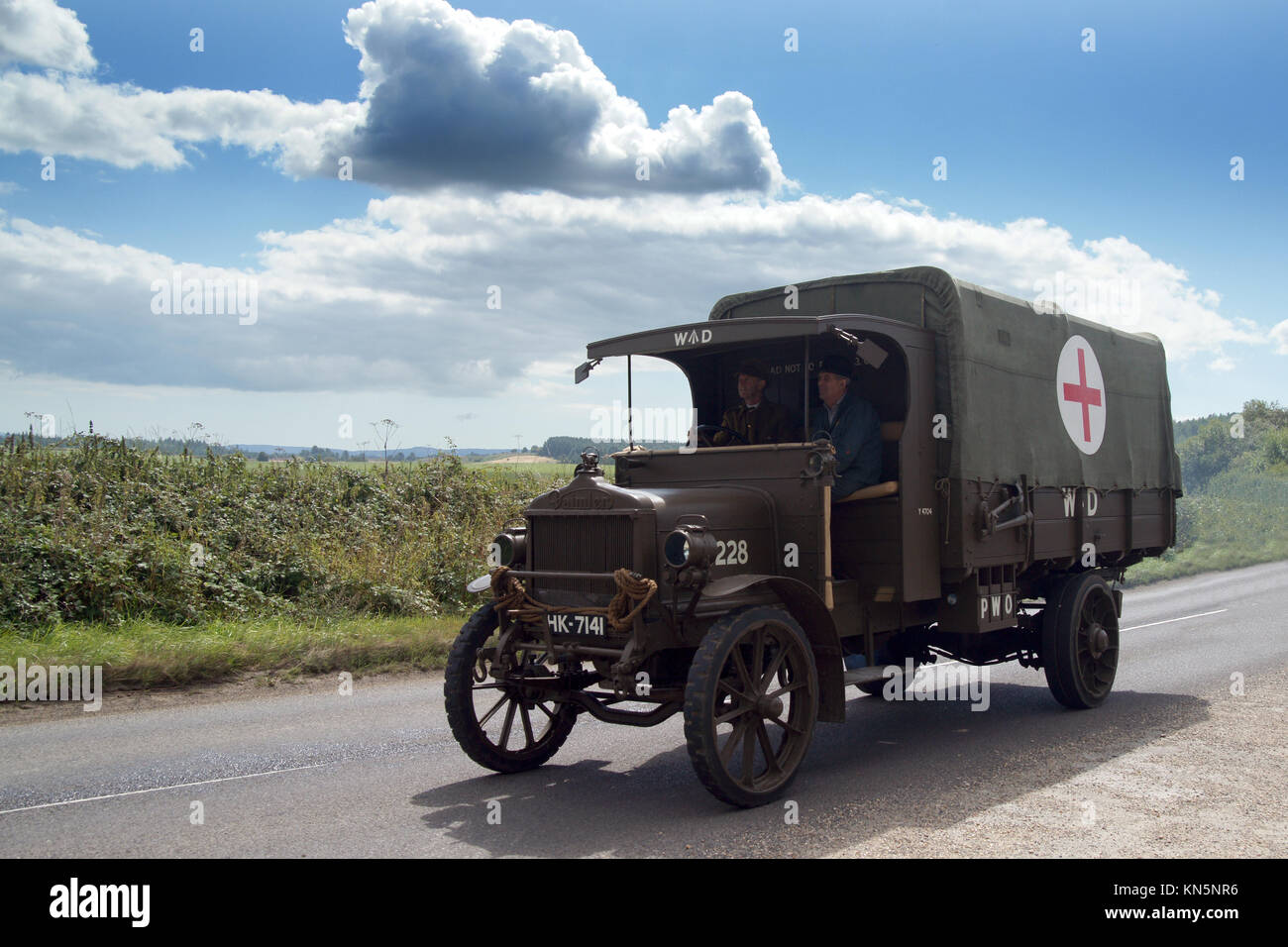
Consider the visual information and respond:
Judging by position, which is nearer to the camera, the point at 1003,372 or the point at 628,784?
the point at 628,784

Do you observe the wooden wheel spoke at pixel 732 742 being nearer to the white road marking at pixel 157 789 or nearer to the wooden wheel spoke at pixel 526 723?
the wooden wheel spoke at pixel 526 723

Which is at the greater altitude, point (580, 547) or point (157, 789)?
point (580, 547)

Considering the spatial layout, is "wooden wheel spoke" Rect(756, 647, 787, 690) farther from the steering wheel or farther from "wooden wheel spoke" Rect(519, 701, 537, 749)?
the steering wheel

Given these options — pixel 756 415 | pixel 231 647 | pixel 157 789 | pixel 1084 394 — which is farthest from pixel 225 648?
pixel 1084 394

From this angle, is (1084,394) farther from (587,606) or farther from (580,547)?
(587,606)

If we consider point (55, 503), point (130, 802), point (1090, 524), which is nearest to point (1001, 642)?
point (1090, 524)

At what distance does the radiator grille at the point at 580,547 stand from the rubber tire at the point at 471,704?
54 centimetres

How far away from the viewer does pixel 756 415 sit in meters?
7.66

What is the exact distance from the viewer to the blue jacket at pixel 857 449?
7.32 m

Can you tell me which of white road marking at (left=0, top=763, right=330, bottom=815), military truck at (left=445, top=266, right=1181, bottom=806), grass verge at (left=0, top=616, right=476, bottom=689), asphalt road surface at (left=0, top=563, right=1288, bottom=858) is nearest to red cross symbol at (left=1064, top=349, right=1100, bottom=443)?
military truck at (left=445, top=266, right=1181, bottom=806)

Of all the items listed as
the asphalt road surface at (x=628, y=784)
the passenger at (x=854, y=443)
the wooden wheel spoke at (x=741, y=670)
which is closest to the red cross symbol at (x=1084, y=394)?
the asphalt road surface at (x=628, y=784)

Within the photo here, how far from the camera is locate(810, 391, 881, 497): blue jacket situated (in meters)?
7.32

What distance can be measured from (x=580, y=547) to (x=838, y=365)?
2.73m

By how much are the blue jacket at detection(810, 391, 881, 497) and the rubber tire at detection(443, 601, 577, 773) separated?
2.49m
